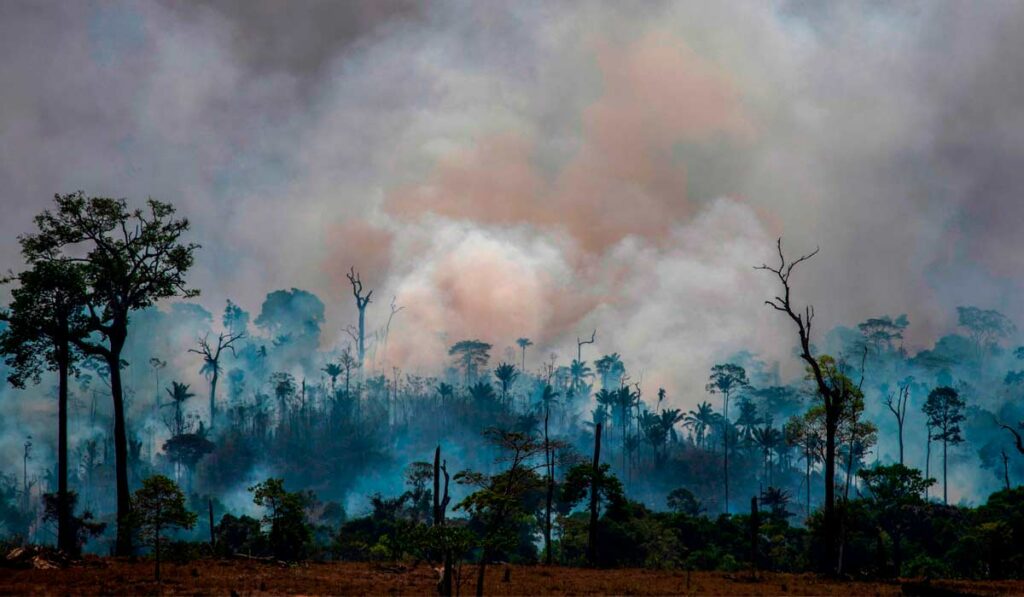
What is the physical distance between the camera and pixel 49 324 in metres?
41.4

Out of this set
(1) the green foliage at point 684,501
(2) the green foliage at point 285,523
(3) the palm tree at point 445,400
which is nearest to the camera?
(2) the green foliage at point 285,523

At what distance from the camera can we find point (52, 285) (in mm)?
40812

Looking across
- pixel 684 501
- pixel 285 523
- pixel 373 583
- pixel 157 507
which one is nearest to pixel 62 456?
pixel 285 523

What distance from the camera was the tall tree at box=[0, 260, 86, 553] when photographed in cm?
4059

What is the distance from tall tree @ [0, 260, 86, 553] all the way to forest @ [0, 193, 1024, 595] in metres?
0.11

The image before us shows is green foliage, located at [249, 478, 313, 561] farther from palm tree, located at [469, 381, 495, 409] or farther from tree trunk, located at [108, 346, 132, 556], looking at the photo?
palm tree, located at [469, 381, 495, 409]

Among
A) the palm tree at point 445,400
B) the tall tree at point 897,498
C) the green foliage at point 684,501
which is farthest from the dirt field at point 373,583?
the palm tree at point 445,400

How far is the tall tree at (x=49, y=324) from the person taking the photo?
40594 millimetres

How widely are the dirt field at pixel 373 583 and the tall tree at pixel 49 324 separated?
8.81 m

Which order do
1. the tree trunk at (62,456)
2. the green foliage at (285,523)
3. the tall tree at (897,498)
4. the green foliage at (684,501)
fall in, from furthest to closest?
the green foliage at (684,501)
the tall tree at (897,498)
the green foliage at (285,523)
the tree trunk at (62,456)

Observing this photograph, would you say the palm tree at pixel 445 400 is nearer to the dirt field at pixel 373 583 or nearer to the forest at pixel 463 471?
the forest at pixel 463 471

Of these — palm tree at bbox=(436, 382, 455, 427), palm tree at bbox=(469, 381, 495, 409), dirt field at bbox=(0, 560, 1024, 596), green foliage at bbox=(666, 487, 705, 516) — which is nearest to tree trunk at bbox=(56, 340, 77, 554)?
dirt field at bbox=(0, 560, 1024, 596)

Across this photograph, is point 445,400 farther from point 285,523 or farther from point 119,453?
point 119,453

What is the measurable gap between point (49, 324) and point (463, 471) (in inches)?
979
